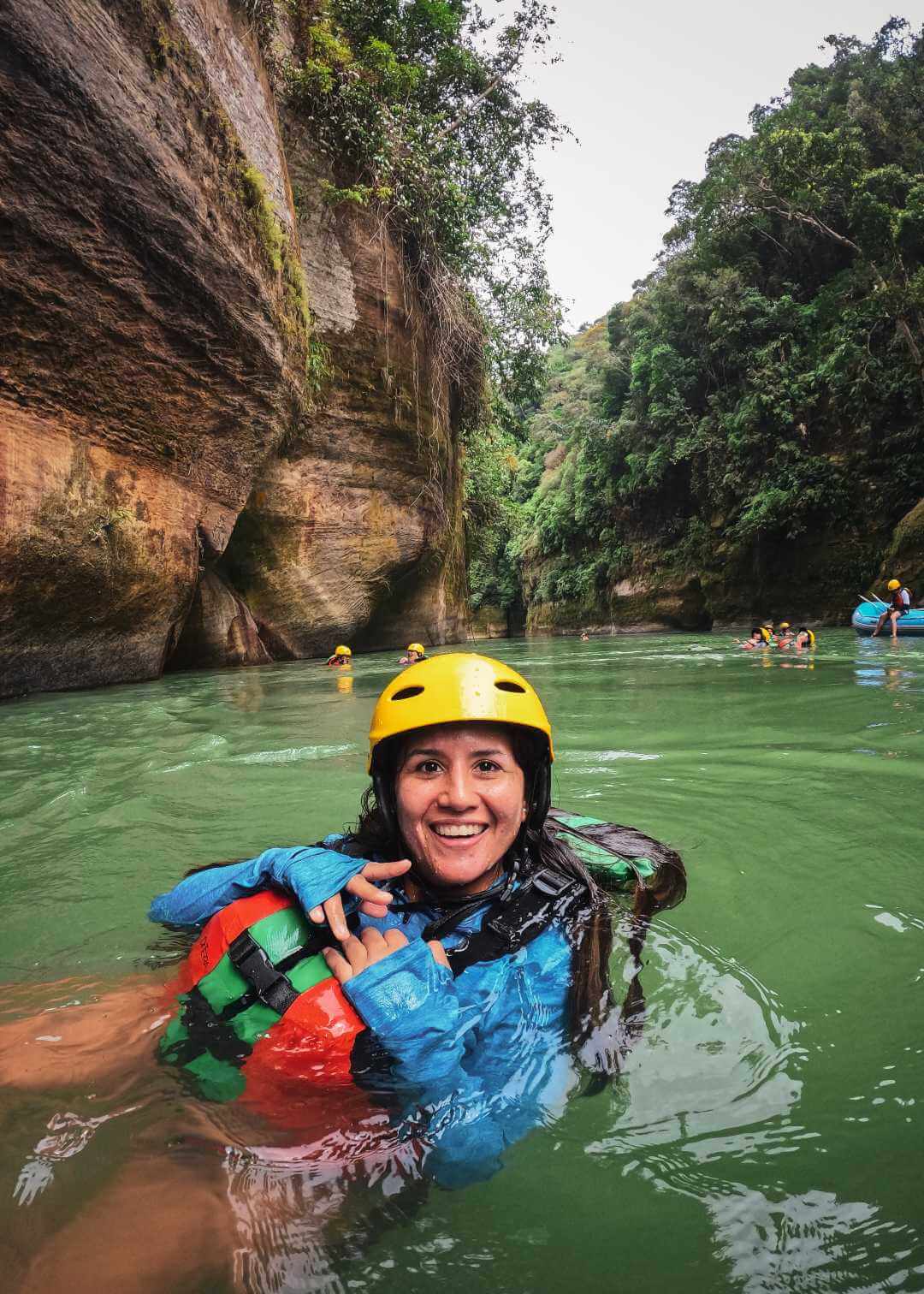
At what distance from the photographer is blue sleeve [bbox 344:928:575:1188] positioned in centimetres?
132

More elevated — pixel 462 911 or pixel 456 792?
pixel 456 792

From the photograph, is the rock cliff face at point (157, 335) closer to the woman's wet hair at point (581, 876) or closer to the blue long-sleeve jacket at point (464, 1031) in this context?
the woman's wet hair at point (581, 876)

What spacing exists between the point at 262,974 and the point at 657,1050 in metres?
0.89

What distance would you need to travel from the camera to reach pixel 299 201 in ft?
39.8

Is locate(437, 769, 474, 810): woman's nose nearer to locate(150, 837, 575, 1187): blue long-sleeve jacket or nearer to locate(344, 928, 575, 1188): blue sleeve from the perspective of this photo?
locate(150, 837, 575, 1187): blue long-sleeve jacket

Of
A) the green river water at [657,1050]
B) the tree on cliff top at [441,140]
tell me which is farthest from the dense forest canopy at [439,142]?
the green river water at [657,1050]

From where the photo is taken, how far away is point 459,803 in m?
1.83

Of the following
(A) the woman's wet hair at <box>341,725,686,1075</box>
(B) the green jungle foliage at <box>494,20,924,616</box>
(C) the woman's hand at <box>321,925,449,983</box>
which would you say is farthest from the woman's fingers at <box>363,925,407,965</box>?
(B) the green jungle foliage at <box>494,20,924,616</box>

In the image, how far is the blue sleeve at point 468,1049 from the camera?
1.32 m

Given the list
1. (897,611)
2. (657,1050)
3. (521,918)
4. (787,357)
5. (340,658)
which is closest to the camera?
(657,1050)

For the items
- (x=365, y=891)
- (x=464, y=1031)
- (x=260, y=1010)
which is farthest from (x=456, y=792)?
(x=260, y=1010)

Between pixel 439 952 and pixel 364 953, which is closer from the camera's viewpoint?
pixel 364 953

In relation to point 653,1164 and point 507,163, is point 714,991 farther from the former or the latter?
point 507,163

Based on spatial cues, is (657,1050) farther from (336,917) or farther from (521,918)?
(336,917)
